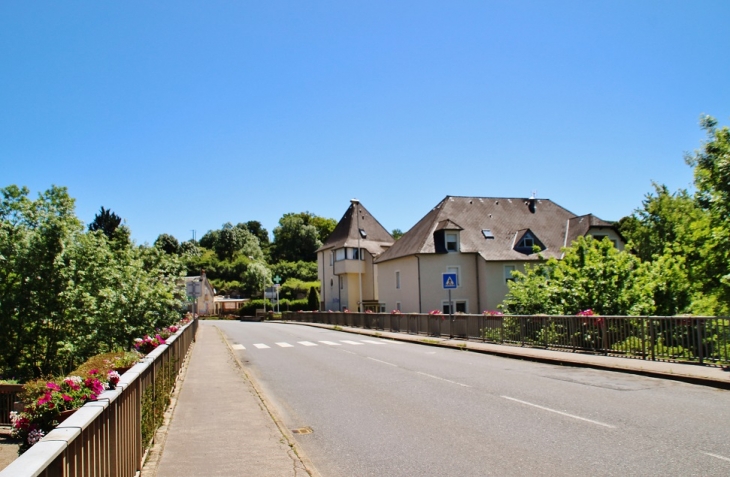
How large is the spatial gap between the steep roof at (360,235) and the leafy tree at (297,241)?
46926mm

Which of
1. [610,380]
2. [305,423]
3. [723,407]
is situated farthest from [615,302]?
[305,423]

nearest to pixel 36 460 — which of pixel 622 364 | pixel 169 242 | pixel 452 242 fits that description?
pixel 622 364

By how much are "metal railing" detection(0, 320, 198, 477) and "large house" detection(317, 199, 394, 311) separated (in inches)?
1923

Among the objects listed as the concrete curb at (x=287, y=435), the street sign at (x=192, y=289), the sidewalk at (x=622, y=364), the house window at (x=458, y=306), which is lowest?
the sidewalk at (x=622, y=364)

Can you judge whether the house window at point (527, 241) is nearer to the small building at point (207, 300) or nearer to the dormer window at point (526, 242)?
the dormer window at point (526, 242)

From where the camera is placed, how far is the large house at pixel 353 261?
58938 mm

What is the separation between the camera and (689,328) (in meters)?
14.6

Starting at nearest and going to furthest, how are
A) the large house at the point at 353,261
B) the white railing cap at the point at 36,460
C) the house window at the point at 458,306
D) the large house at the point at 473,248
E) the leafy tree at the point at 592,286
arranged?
the white railing cap at the point at 36,460
the leafy tree at the point at 592,286
the large house at the point at 473,248
the house window at the point at 458,306
the large house at the point at 353,261

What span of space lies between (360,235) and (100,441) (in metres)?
56.9

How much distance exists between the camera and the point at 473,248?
4656cm

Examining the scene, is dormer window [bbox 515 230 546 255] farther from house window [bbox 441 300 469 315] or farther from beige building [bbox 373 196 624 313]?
house window [bbox 441 300 469 315]

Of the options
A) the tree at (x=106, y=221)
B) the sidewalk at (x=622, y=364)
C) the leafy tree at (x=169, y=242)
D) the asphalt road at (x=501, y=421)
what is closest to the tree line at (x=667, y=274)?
the sidewalk at (x=622, y=364)

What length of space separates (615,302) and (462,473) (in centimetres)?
1852


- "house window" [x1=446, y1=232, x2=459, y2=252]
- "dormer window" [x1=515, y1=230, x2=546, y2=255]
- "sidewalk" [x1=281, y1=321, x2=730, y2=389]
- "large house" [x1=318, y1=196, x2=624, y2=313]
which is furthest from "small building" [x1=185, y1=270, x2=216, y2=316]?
"sidewalk" [x1=281, y1=321, x2=730, y2=389]
